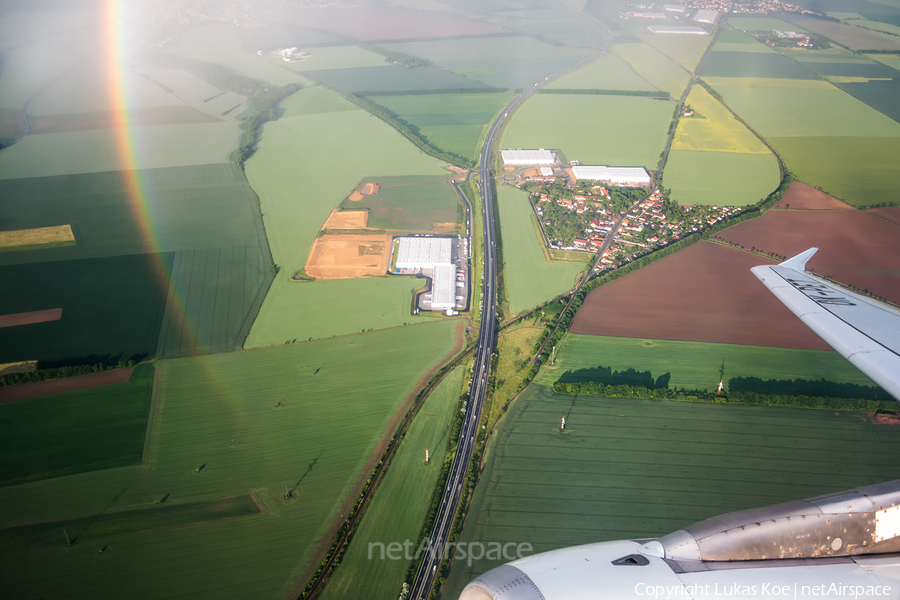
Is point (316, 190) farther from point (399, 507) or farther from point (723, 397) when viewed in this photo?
point (723, 397)

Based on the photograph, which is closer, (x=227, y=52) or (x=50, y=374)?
(x=50, y=374)

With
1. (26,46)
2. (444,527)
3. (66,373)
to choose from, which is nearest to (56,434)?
(66,373)

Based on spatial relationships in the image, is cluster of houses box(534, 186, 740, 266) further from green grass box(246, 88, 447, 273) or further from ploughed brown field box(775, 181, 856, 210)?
green grass box(246, 88, 447, 273)

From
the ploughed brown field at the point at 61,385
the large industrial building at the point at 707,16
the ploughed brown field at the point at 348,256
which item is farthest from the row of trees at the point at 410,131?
the large industrial building at the point at 707,16

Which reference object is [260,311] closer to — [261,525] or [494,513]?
[261,525]

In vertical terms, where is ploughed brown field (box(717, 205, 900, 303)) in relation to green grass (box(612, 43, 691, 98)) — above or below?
below

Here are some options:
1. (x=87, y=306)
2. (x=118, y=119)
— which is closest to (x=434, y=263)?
(x=87, y=306)

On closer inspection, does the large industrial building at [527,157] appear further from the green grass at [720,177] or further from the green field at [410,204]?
the green grass at [720,177]

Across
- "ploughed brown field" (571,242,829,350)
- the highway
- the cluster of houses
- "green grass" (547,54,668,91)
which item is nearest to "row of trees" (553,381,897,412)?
the highway
